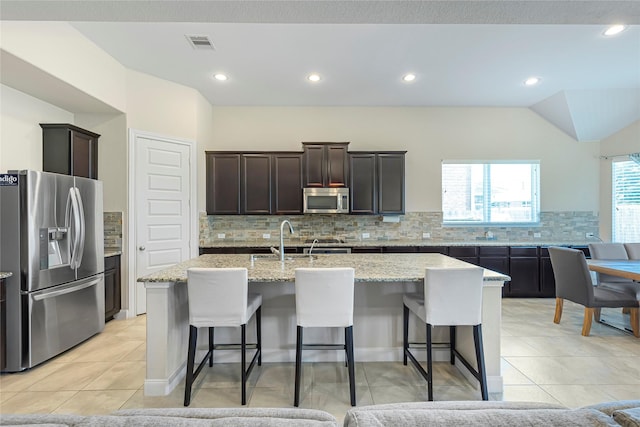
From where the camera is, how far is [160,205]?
413 cm

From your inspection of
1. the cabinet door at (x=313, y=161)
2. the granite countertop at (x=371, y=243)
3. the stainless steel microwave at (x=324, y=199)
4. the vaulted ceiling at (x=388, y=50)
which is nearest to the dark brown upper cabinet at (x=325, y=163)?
the cabinet door at (x=313, y=161)

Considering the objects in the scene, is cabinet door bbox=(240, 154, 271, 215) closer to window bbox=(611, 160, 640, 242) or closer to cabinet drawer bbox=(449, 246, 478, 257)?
cabinet drawer bbox=(449, 246, 478, 257)

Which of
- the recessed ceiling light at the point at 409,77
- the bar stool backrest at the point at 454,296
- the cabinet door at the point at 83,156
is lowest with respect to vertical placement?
the bar stool backrest at the point at 454,296

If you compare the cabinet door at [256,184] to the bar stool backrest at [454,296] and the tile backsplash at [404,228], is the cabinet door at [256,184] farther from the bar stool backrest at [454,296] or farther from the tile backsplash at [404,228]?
the bar stool backrest at [454,296]

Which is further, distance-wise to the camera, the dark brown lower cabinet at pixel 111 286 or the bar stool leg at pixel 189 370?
the dark brown lower cabinet at pixel 111 286

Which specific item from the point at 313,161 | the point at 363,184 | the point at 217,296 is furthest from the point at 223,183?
the point at 217,296

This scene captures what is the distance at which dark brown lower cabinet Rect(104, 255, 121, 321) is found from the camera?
3584mm

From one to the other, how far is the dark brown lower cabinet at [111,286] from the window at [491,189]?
197 inches

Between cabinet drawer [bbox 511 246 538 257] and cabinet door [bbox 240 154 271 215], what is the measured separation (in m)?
3.86

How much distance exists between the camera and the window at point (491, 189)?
5.25 m

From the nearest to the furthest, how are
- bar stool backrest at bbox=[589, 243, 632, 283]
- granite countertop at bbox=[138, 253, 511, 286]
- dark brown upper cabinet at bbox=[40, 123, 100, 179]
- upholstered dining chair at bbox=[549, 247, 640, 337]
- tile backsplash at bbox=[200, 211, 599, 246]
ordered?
1. granite countertop at bbox=[138, 253, 511, 286]
2. upholstered dining chair at bbox=[549, 247, 640, 337]
3. dark brown upper cabinet at bbox=[40, 123, 100, 179]
4. bar stool backrest at bbox=[589, 243, 632, 283]
5. tile backsplash at bbox=[200, 211, 599, 246]

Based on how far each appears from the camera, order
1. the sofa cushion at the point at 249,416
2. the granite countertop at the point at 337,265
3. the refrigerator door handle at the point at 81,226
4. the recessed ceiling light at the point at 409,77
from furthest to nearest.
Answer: the recessed ceiling light at the point at 409,77 < the refrigerator door handle at the point at 81,226 < the granite countertop at the point at 337,265 < the sofa cushion at the point at 249,416

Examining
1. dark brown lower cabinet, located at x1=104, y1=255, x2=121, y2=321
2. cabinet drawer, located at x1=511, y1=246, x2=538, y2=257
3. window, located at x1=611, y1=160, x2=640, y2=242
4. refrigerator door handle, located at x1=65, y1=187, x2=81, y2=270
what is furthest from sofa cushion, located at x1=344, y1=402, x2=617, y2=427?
window, located at x1=611, y1=160, x2=640, y2=242

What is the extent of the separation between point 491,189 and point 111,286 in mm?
5924
